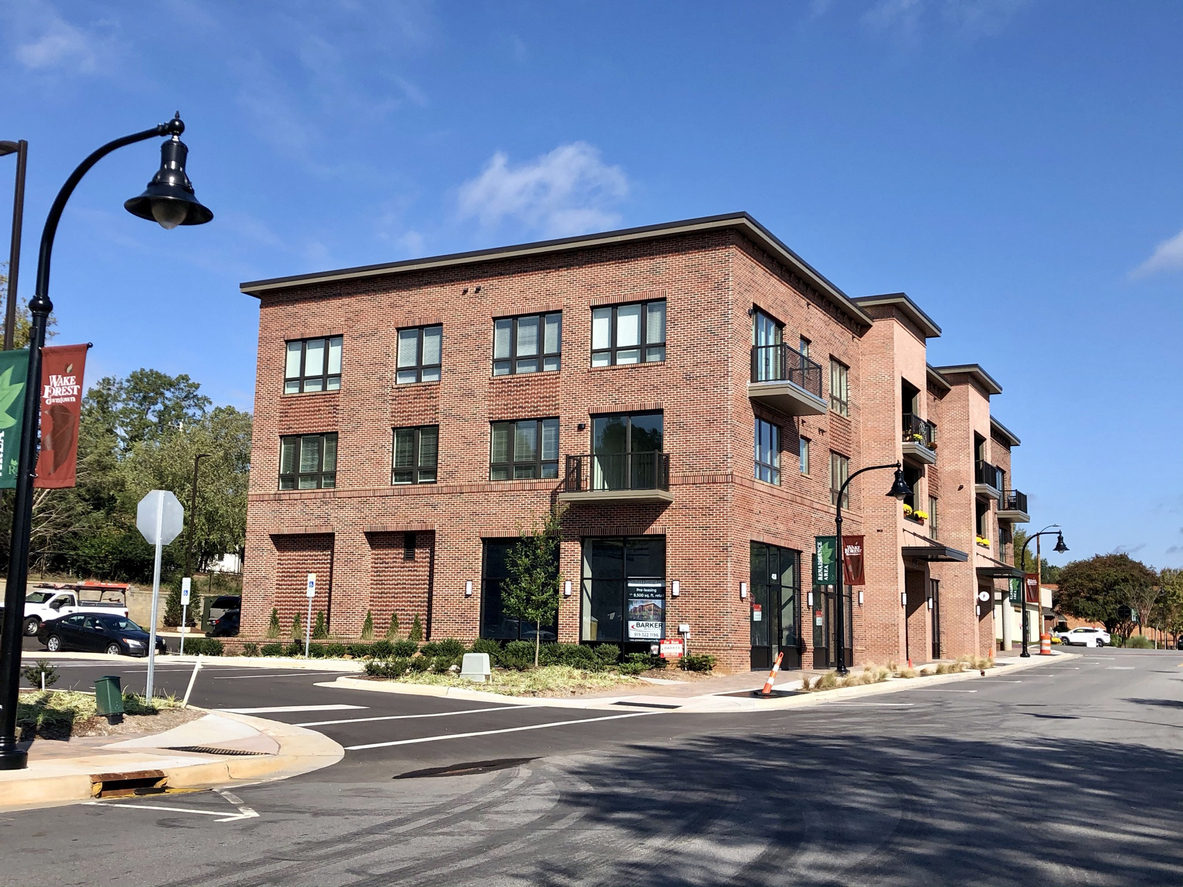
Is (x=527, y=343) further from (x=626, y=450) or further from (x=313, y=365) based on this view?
(x=313, y=365)

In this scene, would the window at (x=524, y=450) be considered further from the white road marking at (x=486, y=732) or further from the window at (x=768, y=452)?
the white road marking at (x=486, y=732)

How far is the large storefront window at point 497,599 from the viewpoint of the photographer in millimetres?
33719

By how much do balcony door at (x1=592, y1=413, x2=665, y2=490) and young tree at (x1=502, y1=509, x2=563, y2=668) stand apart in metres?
1.96

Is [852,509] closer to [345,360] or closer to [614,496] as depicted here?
[614,496]

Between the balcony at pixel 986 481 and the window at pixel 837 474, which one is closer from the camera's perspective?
the window at pixel 837 474

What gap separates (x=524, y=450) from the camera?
34.6 meters

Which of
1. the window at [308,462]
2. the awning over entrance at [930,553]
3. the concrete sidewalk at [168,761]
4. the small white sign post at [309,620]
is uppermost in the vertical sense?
the window at [308,462]

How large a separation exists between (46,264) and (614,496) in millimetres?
21575

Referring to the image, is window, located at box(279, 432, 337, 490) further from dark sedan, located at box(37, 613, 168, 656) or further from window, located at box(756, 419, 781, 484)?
window, located at box(756, 419, 781, 484)

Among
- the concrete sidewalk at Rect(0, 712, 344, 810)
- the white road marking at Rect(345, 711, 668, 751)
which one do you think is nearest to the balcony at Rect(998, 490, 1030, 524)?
the white road marking at Rect(345, 711, 668, 751)

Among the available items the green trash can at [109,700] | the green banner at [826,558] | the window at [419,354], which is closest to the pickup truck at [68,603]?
the window at [419,354]

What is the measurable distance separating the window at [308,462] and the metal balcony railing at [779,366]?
49.4ft

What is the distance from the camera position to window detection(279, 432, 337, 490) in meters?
38.0

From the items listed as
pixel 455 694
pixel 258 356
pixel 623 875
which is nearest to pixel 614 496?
A: pixel 455 694
